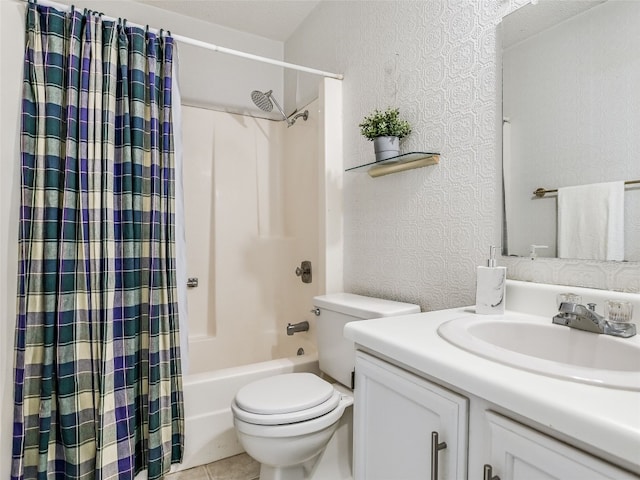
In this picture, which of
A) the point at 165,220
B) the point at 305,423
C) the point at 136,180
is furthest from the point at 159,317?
the point at 305,423

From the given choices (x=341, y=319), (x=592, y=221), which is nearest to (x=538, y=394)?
(x=592, y=221)

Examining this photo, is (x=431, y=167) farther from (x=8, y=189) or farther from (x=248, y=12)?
(x=248, y=12)

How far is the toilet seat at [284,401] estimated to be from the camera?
1.19m

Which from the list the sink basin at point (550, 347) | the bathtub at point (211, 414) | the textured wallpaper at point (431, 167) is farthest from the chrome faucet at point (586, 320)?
the bathtub at point (211, 414)

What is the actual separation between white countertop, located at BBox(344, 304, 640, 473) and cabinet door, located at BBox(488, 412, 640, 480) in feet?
0.06

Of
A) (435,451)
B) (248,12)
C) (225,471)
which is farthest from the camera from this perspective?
(248,12)

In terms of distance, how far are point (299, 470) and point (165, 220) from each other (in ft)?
3.61

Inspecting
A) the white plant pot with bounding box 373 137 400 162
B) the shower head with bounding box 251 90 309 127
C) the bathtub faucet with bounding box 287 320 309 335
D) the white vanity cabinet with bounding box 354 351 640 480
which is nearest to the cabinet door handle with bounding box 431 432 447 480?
the white vanity cabinet with bounding box 354 351 640 480

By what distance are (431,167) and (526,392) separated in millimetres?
960

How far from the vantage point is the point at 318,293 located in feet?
6.57

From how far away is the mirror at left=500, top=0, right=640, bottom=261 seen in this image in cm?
85

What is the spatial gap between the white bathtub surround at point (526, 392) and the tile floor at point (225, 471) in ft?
3.36

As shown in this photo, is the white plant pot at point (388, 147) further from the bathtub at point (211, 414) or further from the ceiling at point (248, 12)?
the ceiling at point (248, 12)

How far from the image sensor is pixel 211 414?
1541mm
